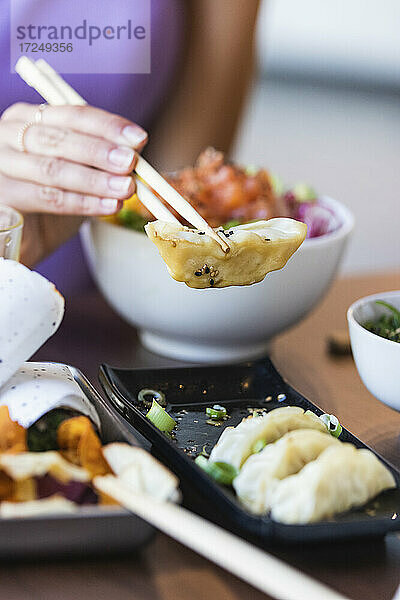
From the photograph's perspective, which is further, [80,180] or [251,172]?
→ [251,172]

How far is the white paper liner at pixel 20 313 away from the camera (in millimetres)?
727

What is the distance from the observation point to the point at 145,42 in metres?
1.71

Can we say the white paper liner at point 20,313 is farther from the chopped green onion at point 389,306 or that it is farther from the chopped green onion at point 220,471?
the chopped green onion at point 389,306

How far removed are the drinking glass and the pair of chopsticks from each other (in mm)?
141

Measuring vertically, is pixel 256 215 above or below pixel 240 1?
below

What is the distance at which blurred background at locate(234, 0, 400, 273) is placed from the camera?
15.2ft

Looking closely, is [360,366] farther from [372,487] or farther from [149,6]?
[149,6]

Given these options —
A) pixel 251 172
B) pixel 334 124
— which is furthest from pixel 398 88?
pixel 251 172

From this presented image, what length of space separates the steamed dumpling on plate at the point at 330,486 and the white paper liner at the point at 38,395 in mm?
194

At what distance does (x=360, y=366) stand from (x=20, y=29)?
3.31 feet

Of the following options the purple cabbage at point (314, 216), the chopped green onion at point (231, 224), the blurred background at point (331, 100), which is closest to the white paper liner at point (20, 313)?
Answer: the chopped green onion at point (231, 224)

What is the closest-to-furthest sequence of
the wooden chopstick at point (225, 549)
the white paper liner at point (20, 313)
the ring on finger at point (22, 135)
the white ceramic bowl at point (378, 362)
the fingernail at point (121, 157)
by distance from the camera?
the wooden chopstick at point (225, 549) → the white paper liner at point (20, 313) → the white ceramic bowl at point (378, 362) → the fingernail at point (121, 157) → the ring on finger at point (22, 135)

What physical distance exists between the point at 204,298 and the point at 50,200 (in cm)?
25

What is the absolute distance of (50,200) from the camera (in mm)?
1094
